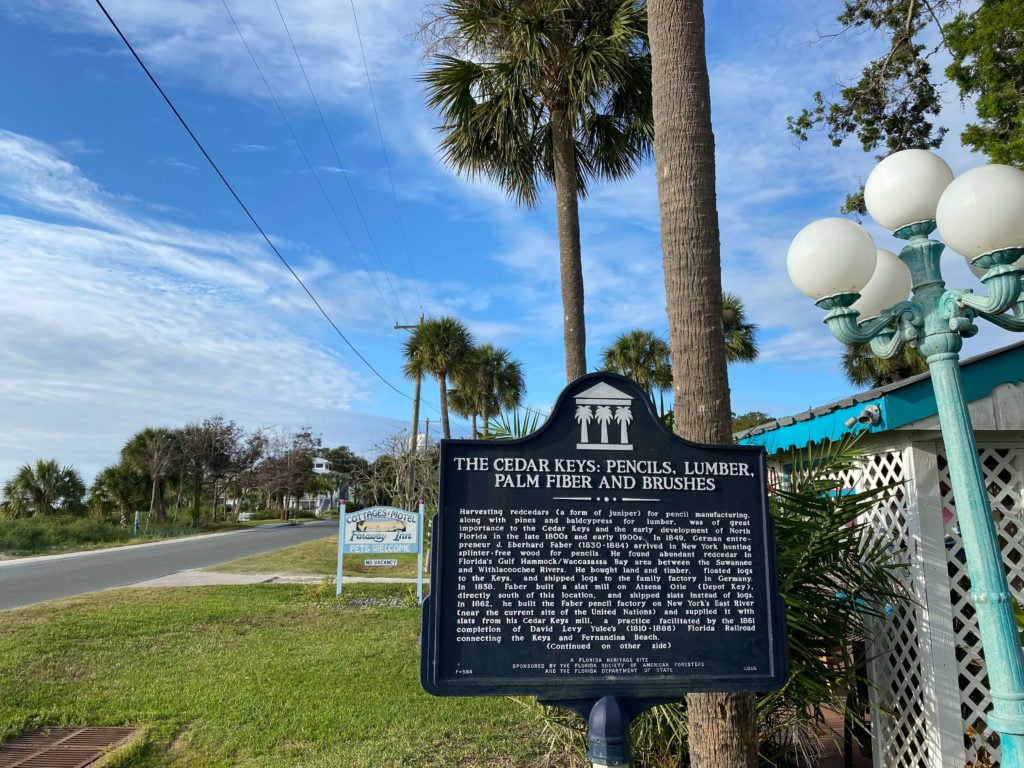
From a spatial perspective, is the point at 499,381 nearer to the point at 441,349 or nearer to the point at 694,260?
the point at 441,349

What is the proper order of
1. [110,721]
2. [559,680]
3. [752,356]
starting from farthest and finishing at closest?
1. [752,356]
2. [110,721]
3. [559,680]

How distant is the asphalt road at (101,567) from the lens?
13539 mm

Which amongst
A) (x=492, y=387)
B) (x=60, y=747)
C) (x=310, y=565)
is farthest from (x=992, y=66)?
(x=492, y=387)

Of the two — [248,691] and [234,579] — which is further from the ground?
[234,579]

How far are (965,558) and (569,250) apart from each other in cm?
597

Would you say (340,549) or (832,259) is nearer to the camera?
(832,259)

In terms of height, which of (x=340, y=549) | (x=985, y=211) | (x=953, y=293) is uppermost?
(x=985, y=211)

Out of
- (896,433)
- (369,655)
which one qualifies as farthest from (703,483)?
(369,655)

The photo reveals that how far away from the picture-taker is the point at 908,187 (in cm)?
345

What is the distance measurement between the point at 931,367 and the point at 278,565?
17768mm

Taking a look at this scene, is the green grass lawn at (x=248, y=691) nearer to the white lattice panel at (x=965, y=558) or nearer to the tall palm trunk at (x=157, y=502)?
the white lattice panel at (x=965, y=558)

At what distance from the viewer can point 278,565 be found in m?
18.4

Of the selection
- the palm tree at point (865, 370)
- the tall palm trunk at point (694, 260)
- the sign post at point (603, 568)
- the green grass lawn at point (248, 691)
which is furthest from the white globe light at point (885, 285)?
the palm tree at point (865, 370)

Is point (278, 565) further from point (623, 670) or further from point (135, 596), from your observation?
point (623, 670)
